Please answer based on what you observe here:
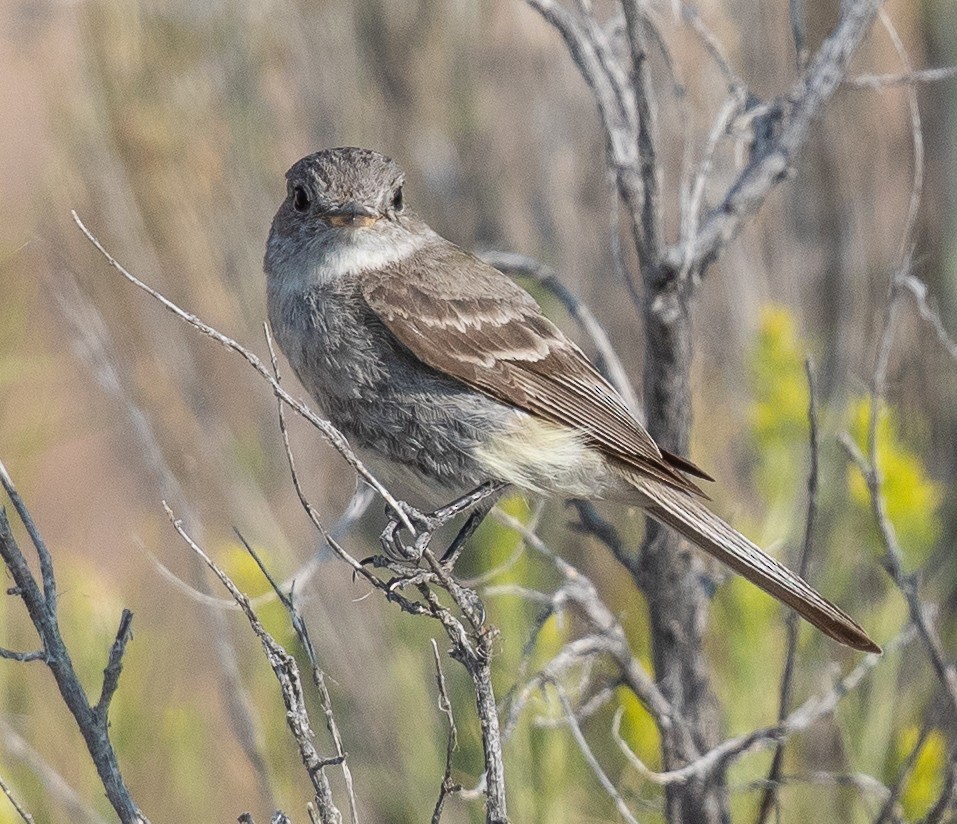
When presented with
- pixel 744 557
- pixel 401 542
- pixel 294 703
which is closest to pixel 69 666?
pixel 294 703

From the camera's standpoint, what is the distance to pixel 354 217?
3338 mm

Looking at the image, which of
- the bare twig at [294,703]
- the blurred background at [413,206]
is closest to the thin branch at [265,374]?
the bare twig at [294,703]

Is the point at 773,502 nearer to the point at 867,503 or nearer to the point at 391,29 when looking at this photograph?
the point at 867,503

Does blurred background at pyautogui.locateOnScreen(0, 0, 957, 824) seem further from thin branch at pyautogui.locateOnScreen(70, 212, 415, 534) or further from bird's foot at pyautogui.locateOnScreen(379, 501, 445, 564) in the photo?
thin branch at pyautogui.locateOnScreen(70, 212, 415, 534)

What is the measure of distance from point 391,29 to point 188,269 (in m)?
1.27

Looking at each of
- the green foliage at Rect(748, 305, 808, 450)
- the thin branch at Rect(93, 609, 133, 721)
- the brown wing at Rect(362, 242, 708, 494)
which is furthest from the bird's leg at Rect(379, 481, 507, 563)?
the green foliage at Rect(748, 305, 808, 450)

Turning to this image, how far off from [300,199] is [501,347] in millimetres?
656

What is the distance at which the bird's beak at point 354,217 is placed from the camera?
131 inches

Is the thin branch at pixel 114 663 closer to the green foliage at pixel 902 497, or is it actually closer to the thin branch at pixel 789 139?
the thin branch at pixel 789 139

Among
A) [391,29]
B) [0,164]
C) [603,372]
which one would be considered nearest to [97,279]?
[391,29]

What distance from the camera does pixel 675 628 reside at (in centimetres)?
320

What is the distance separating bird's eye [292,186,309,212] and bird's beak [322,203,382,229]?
0.14 meters

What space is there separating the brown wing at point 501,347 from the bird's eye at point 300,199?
0.30 metres

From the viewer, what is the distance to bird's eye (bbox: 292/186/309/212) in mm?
3465
